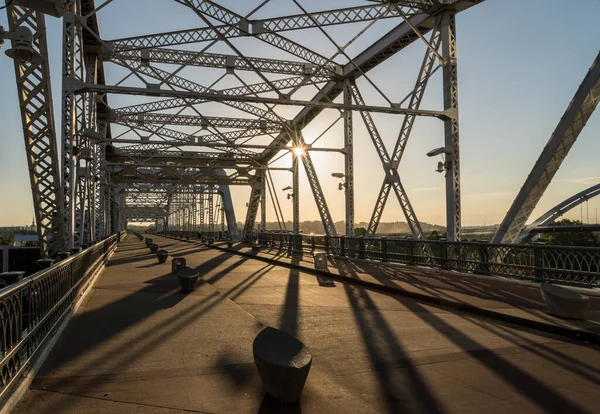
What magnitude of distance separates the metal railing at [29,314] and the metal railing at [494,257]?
10416 millimetres

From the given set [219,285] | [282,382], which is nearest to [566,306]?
[282,382]

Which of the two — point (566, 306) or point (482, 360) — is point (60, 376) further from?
point (566, 306)

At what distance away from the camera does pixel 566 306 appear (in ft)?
25.6

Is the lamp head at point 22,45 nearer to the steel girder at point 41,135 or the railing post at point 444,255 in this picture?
the steel girder at point 41,135

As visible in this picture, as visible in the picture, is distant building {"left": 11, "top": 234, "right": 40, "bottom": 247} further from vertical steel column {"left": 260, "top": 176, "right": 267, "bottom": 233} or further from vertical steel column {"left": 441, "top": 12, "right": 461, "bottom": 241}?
vertical steel column {"left": 260, "top": 176, "right": 267, "bottom": 233}

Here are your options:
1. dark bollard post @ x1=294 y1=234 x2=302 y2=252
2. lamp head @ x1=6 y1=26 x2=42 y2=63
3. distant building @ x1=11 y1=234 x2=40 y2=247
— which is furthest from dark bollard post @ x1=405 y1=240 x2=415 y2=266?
distant building @ x1=11 y1=234 x2=40 y2=247

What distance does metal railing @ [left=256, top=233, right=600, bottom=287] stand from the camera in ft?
34.4

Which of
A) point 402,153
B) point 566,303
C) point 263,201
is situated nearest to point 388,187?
point 402,153

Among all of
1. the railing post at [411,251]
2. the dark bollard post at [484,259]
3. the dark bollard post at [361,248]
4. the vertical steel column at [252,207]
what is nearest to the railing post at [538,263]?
the dark bollard post at [484,259]

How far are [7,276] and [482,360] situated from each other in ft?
19.2

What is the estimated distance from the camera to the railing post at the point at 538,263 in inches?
450

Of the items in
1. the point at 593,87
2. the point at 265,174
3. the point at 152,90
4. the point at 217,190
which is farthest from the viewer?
the point at 217,190

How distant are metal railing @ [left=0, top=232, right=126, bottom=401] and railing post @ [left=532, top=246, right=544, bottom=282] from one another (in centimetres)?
1059

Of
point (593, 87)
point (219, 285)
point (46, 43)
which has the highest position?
point (46, 43)
